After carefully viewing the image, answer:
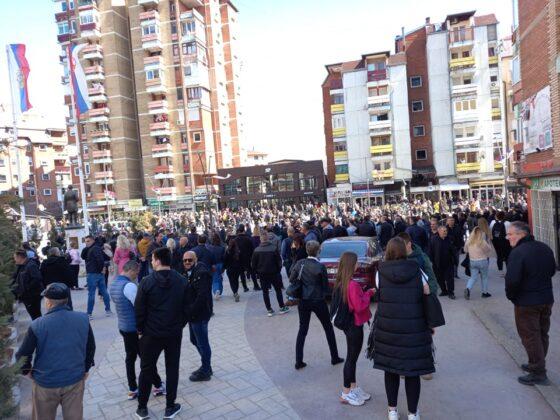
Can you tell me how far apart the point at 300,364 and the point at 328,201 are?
145 ft

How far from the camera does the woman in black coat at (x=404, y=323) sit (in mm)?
3980

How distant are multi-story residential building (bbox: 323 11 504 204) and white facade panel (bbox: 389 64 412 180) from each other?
0.35ft

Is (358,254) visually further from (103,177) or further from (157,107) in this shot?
(103,177)

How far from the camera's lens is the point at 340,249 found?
9.80 meters

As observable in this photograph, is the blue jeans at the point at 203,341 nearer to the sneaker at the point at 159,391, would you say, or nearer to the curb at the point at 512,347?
the sneaker at the point at 159,391

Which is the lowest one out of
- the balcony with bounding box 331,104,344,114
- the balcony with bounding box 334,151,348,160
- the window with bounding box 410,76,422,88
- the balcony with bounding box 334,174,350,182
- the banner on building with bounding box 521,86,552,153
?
the balcony with bounding box 334,174,350,182

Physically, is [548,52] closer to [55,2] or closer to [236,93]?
[236,93]

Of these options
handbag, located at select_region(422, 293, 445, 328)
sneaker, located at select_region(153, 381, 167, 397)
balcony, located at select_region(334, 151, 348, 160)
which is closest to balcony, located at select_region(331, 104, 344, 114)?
balcony, located at select_region(334, 151, 348, 160)

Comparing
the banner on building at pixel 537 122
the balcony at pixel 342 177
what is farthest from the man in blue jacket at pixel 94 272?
the balcony at pixel 342 177

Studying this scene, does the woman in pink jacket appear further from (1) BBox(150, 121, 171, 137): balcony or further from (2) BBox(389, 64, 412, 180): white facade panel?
(1) BBox(150, 121, 171, 137): balcony

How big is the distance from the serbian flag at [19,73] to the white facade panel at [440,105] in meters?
40.5

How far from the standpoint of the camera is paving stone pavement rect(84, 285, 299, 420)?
4.84m

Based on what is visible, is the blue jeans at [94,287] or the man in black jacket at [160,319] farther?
the blue jeans at [94,287]

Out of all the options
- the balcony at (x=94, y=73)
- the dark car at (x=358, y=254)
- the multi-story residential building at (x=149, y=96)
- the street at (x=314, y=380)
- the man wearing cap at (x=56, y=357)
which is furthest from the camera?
the balcony at (x=94, y=73)
